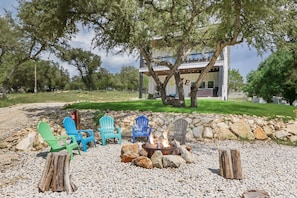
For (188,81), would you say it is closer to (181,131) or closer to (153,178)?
(181,131)

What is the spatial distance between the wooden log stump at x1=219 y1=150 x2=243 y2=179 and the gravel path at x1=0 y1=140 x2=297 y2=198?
0.16m

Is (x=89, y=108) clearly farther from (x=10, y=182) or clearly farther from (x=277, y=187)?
(x=277, y=187)

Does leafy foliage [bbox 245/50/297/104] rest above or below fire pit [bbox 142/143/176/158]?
above

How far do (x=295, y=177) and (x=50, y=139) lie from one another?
566cm

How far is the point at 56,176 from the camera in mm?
4207

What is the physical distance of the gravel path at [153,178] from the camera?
4.16 meters

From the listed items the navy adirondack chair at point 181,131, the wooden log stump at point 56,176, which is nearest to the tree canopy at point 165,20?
the navy adirondack chair at point 181,131

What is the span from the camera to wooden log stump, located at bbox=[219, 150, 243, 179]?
4.91 metres

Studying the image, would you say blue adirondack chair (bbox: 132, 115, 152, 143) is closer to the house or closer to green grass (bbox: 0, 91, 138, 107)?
the house

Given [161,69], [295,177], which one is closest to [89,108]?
[295,177]

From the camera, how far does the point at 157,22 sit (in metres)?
12.8

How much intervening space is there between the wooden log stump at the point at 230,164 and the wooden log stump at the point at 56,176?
114 inches

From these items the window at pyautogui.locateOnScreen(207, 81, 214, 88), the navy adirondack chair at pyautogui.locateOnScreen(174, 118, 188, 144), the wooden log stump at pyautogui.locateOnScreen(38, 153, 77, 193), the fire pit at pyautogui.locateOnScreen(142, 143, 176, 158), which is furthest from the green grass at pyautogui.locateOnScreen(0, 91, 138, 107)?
the wooden log stump at pyautogui.locateOnScreen(38, 153, 77, 193)

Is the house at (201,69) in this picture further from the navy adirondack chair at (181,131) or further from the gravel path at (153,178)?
the gravel path at (153,178)
